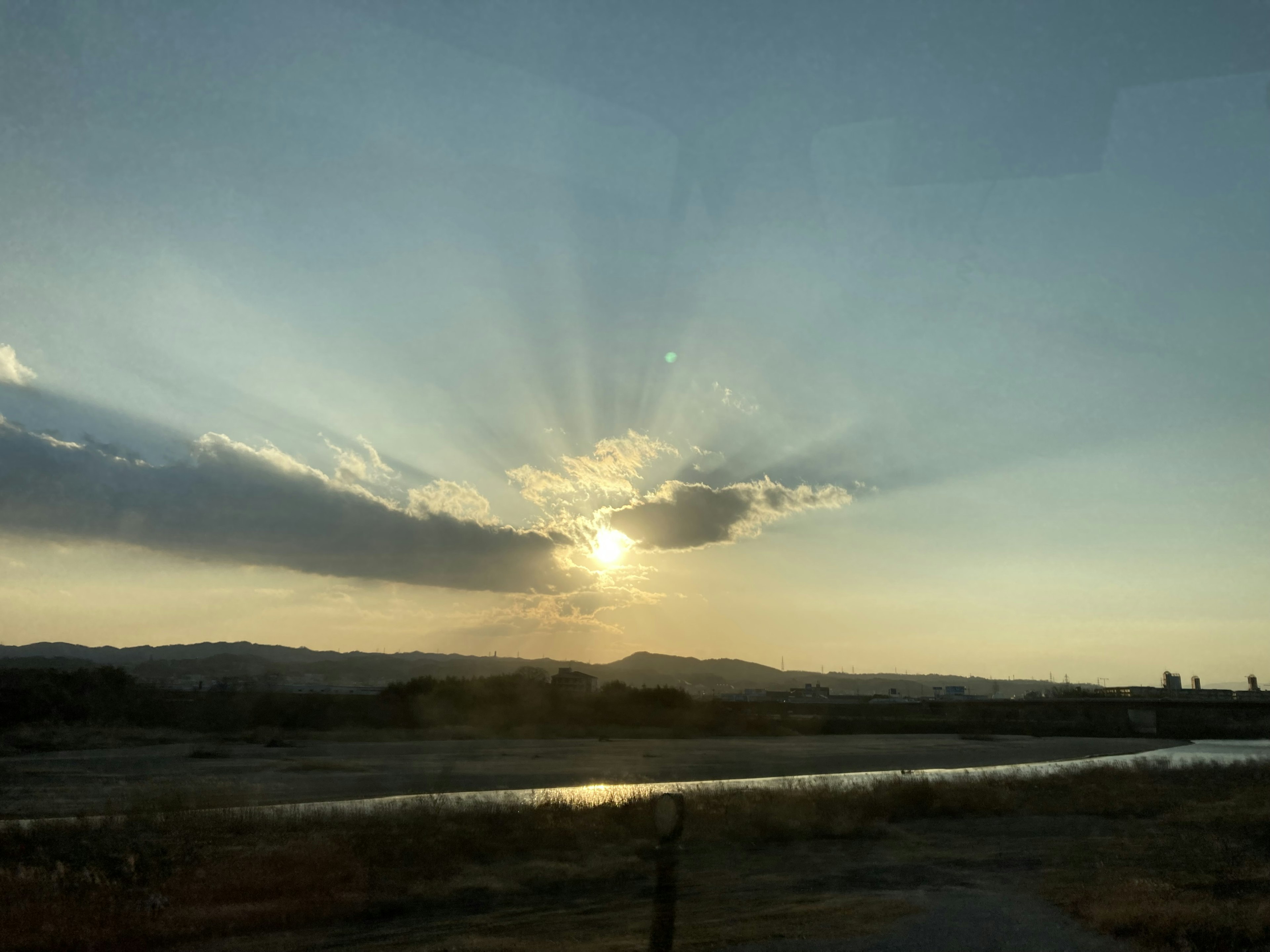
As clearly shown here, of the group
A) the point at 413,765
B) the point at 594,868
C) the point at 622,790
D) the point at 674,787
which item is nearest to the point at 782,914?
the point at 594,868

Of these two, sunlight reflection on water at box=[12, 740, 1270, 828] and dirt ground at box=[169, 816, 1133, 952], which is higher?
dirt ground at box=[169, 816, 1133, 952]

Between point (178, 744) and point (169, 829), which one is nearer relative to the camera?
point (169, 829)

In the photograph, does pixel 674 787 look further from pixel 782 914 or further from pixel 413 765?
pixel 782 914

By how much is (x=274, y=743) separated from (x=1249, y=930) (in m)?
89.8

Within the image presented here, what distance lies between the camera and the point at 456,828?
33094 millimetres

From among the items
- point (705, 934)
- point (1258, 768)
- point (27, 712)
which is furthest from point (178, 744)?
point (1258, 768)

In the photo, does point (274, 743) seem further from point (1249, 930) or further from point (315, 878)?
point (1249, 930)

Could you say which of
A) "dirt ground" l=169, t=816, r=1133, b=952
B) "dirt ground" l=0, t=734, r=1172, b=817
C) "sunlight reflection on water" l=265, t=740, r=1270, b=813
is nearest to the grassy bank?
"dirt ground" l=169, t=816, r=1133, b=952

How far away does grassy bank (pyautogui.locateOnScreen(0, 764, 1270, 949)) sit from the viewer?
19.1m

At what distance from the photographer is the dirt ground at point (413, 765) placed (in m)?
48.0

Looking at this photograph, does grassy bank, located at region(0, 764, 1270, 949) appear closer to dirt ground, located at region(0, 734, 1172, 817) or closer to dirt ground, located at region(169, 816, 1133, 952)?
dirt ground, located at region(169, 816, 1133, 952)

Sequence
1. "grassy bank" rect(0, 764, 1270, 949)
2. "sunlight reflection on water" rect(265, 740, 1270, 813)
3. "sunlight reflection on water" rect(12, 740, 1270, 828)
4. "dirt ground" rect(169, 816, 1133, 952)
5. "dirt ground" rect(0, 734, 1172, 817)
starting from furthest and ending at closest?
"dirt ground" rect(0, 734, 1172, 817), "sunlight reflection on water" rect(265, 740, 1270, 813), "sunlight reflection on water" rect(12, 740, 1270, 828), "grassy bank" rect(0, 764, 1270, 949), "dirt ground" rect(169, 816, 1133, 952)

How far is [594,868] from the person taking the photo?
26.9 meters

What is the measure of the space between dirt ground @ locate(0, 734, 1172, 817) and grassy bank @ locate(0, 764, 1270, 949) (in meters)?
12.2
